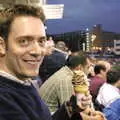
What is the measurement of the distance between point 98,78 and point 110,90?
1.32m

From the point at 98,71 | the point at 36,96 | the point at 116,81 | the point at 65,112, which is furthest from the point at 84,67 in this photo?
the point at 36,96

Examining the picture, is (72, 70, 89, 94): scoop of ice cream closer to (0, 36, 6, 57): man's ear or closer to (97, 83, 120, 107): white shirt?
(0, 36, 6, 57): man's ear

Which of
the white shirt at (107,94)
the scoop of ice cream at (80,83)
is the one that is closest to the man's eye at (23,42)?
the scoop of ice cream at (80,83)

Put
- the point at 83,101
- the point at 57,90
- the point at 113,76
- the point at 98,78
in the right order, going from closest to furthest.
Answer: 1. the point at 83,101
2. the point at 57,90
3. the point at 113,76
4. the point at 98,78

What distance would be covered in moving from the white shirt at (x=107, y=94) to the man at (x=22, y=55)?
15.2ft

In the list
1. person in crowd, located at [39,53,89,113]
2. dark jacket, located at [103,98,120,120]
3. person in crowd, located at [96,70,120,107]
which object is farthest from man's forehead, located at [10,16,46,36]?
person in crowd, located at [96,70,120,107]

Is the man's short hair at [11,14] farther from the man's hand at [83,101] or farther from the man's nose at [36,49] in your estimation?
the man's hand at [83,101]

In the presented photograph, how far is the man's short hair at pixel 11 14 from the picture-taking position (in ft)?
7.40

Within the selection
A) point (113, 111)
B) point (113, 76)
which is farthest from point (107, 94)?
point (113, 111)

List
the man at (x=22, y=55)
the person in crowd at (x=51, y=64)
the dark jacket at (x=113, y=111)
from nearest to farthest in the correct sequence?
the man at (x=22, y=55) < the dark jacket at (x=113, y=111) < the person in crowd at (x=51, y=64)

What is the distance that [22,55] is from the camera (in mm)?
2254

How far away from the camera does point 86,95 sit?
289 centimetres

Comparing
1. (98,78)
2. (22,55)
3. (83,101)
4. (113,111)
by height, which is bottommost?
(98,78)

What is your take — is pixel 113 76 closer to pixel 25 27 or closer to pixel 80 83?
pixel 80 83
